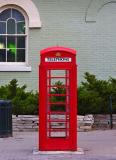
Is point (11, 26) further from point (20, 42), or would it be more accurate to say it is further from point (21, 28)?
point (20, 42)

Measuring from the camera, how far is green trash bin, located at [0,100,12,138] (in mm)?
14602

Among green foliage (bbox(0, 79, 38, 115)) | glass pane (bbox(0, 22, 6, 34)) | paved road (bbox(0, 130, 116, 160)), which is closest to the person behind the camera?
paved road (bbox(0, 130, 116, 160))

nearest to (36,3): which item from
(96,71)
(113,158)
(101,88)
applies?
(96,71)

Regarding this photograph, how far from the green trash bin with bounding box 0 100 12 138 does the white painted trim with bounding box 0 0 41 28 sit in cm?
581

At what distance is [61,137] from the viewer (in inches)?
476

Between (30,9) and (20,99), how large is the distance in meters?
4.20

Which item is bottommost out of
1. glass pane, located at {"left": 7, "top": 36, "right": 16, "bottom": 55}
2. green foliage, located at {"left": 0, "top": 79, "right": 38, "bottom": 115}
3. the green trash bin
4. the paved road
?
the paved road

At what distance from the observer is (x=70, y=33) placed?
783 inches

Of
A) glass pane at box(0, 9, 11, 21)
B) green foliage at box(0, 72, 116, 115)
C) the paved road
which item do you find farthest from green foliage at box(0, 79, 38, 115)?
glass pane at box(0, 9, 11, 21)

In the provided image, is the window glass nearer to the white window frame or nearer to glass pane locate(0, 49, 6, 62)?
the white window frame

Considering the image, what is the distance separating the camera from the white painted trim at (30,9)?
19.8 m

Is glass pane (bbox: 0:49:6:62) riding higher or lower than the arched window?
lower

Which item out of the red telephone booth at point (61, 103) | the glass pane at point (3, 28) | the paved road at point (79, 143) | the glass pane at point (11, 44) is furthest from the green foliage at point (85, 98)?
the red telephone booth at point (61, 103)

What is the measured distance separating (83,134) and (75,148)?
3517 mm
